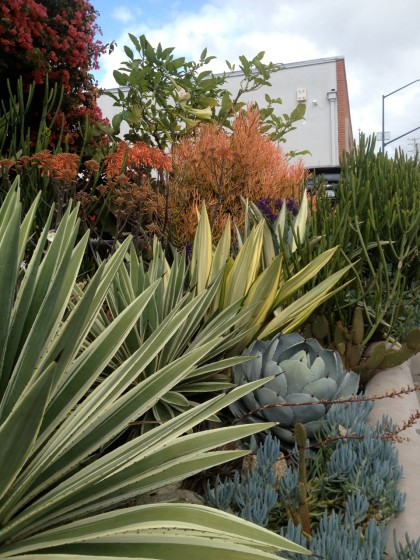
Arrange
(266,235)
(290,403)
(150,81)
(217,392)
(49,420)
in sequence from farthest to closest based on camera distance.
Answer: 1. (150,81)
2. (266,235)
3. (217,392)
4. (290,403)
5. (49,420)

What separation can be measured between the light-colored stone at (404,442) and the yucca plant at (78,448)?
2.47ft

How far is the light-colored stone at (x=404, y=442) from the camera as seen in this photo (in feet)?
6.37

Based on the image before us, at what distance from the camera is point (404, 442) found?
2.42 m

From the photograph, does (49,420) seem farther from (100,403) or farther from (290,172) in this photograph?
(290,172)

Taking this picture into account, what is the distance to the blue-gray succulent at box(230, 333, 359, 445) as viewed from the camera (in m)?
2.37

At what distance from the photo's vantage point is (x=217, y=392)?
2605mm

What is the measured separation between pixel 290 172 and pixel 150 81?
1.67 metres

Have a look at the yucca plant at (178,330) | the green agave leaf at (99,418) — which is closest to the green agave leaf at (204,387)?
the yucca plant at (178,330)

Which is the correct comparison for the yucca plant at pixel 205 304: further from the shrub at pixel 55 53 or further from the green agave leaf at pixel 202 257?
the shrub at pixel 55 53

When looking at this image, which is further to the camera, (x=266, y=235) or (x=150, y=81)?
(x=150, y=81)

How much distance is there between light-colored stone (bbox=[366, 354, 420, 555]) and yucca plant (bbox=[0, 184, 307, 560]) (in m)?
0.75

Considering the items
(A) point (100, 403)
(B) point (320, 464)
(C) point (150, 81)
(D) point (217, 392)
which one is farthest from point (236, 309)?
(C) point (150, 81)

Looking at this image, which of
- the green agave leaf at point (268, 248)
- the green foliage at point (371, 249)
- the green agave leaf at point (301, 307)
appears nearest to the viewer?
the green agave leaf at point (301, 307)

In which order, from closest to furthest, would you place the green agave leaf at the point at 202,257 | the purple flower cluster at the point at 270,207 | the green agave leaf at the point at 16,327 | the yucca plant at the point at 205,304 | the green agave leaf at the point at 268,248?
the green agave leaf at the point at 16,327 → the yucca plant at the point at 205,304 → the green agave leaf at the point at 202,257 → the green agave leaf at the point at 268,248 → the purple flower cluster at the point at 270,207
